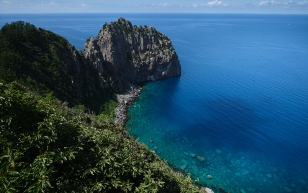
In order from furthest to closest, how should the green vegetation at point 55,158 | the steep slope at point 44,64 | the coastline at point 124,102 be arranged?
the coastline at point 124,102
the steep slope at point 44,64
the green vegetation at point 55,158

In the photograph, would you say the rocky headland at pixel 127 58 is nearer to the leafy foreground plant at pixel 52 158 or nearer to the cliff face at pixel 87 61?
the cliff face at pixel 87 61

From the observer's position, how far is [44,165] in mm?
12422

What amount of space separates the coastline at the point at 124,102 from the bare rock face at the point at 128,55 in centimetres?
398

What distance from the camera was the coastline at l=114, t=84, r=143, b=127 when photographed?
235 feet

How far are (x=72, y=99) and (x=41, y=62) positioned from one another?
14.3 metres

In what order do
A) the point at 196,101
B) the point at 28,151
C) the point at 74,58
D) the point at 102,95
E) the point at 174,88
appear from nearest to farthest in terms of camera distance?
the point at 28,151
the point at 74,58
the point at 102,95
the point at 196,101
the point at 174,88

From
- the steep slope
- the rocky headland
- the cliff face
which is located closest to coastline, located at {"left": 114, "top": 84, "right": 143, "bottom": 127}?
the rocky headland

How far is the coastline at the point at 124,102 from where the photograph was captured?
2823 inches

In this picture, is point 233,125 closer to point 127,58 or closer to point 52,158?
point 127,58

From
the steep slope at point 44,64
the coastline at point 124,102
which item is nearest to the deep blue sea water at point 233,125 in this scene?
the coastline at point 124,102

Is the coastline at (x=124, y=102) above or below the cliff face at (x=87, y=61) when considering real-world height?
below

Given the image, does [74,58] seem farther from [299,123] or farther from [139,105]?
[299,123]

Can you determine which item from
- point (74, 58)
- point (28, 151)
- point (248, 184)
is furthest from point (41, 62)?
point (248, 184)

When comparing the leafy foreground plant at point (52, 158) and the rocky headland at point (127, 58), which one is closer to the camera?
the leafy foreground plant at point (52, 158)
